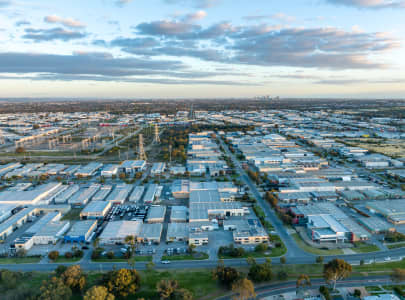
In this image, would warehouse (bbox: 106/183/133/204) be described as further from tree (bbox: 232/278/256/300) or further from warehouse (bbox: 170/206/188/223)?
tree (bbox: 232/278/256/300)

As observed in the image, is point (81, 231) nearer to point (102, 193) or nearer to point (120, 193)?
point (120, 193)

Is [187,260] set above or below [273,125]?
below

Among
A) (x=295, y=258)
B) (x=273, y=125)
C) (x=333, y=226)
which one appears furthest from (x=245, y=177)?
(x=273, y=125)

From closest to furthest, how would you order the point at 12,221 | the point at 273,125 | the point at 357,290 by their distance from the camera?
the point at 357,290 → the point at 12,221 → the point at 273,125

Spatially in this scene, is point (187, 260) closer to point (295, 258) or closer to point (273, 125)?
point (295, 258)

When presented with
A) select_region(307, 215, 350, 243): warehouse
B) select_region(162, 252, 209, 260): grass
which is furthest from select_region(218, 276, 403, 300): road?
select_region(307, 215, 350, 243): warehouse

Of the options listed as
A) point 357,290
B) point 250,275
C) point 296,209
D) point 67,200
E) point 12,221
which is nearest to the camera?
point 357,290

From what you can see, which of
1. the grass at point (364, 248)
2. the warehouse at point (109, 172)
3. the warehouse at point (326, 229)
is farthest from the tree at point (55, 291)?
the warehouse at point (109, 172)

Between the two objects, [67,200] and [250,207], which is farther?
Answer: [67,200]
